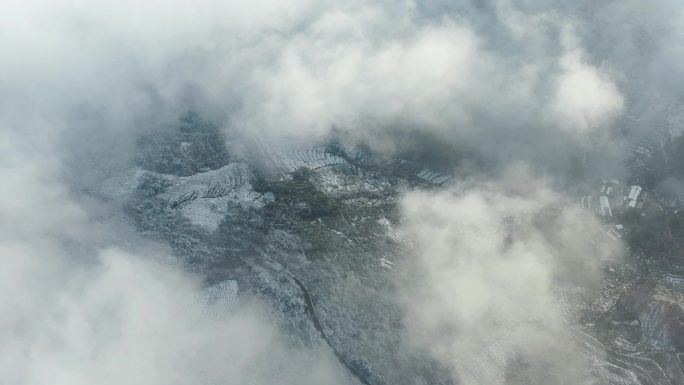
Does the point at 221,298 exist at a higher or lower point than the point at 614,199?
lower

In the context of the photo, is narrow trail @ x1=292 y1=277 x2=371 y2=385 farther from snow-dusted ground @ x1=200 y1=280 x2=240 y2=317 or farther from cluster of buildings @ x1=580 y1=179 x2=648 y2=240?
cluster of buildings @ x1=580 y1=179 x2=648 y2=240

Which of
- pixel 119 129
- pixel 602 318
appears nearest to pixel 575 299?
pixel 602 318

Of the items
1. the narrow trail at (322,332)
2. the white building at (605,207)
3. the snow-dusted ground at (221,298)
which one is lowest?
the snow-dusted ground at (221,298)

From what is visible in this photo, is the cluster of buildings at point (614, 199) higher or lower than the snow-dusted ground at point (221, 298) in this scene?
higher

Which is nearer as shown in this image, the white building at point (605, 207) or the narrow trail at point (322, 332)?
the narrow trail at point (322, 332)

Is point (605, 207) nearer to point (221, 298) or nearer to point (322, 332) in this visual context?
point (322, 332)

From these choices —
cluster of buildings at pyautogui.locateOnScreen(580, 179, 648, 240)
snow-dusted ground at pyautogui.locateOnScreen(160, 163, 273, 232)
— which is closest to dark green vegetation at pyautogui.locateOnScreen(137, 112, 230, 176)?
snow-dusted ground at pyautogui.locateOnScreen(160, 163, 273, 232)

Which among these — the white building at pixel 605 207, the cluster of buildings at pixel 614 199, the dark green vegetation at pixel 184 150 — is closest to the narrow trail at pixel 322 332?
the dark green vegetation at pixel 184 150

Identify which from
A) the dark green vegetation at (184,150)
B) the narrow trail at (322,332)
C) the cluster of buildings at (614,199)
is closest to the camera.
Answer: the narrow trail at (322,332)

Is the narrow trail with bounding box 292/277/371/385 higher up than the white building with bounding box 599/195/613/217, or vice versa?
the white building with bounding box 599/195/613/217

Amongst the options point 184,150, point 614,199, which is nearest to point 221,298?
point 184,150

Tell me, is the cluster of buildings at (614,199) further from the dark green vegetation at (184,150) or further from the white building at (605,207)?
the dark green vegetation at (184,150)
